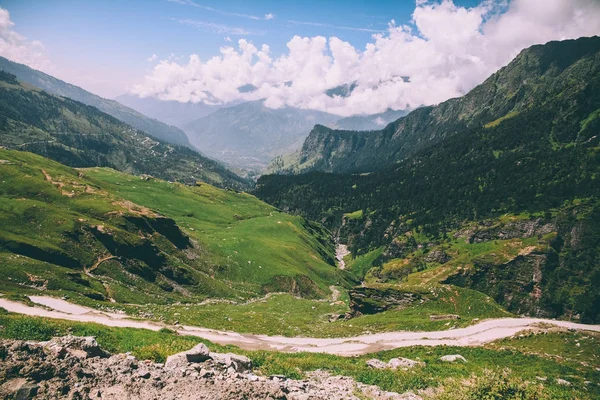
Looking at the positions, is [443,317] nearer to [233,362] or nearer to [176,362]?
[233,362]

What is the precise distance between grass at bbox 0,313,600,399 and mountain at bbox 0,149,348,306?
78.6 feet

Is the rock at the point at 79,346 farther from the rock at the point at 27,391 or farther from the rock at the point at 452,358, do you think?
the rock at the point at 452,358

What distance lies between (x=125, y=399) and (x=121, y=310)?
114ft

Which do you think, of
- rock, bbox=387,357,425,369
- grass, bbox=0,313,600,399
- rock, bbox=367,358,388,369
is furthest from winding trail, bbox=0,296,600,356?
rock, bbox=387,357,425,369

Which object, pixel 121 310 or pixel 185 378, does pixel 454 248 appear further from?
pixel 185 378

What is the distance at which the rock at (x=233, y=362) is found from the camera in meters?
19.5

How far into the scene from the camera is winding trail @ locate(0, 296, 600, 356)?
38.2 m

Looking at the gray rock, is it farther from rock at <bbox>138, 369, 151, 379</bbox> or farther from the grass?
the grass

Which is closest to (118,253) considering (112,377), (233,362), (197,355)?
(197,355)

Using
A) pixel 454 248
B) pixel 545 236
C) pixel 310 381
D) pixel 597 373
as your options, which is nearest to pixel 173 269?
pixel 310 381

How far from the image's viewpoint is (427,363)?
2992 centimetres

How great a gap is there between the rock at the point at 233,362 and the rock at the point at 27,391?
818 centimetres

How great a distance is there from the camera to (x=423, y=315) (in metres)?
58.7

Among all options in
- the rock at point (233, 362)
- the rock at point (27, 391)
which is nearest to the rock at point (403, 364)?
the rock at point (233, 362)
